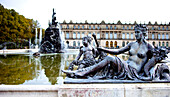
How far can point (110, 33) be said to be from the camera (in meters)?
63.9

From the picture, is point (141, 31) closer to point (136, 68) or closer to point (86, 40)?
point (136, 68)

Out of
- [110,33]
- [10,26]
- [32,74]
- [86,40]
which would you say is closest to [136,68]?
[86,40]

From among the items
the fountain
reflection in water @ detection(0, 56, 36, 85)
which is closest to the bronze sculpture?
reflection in water @ detection(0, 56, 36, 85)

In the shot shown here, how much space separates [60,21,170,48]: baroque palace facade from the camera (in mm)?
62938

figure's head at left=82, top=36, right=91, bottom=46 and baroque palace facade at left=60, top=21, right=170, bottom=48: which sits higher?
baroque palace facade at left=60, top=21, right=170, bottom=48

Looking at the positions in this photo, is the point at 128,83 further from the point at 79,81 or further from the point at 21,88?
the point at 21,88

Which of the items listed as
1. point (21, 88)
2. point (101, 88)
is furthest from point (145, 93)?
point (21, 88)

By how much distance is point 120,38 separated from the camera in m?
63.7

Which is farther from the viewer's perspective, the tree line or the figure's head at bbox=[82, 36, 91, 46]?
the tree line

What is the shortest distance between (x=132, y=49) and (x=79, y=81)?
4.08ft

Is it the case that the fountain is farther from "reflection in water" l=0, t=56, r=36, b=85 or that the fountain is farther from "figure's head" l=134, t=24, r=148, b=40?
"figure's head" l=134, t=24, r=148, b=40

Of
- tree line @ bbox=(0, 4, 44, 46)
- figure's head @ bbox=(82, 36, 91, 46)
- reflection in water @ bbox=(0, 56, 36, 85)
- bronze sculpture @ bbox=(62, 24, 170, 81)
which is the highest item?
tree line @ bbox=(0, 4, 44, 46)

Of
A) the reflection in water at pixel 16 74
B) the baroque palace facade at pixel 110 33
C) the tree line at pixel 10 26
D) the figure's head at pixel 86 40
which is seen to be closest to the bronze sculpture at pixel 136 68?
the figure's head at pixel 86 40

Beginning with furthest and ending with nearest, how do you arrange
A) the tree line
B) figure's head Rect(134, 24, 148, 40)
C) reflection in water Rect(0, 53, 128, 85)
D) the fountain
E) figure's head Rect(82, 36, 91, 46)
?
the tree line → the fountain → figure's head Rect(82, 36, 91, 46) → reflection in water Rect(0, 53, 128, 85) → figure's head Rect(134, 24, 148, 40)
